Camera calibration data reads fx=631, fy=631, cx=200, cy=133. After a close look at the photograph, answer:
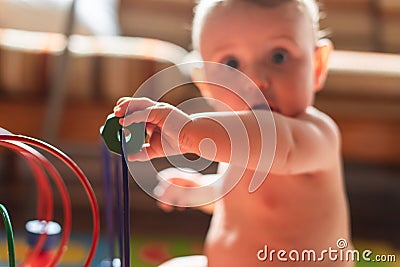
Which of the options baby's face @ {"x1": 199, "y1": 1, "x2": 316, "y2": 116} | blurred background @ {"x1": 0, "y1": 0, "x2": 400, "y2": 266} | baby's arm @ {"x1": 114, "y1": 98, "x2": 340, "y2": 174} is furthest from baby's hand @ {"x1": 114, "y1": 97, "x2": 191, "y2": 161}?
blurred background @ {"x1": 0, "y1": 0, "x2": 400, "y2": 266}

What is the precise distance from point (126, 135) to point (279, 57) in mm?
186

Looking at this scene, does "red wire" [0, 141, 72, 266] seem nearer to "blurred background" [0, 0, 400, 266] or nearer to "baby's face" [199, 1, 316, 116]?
"baby's face" [199, 1, 316, 116]

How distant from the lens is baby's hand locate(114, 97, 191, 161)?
0.39 m

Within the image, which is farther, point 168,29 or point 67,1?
point 168,29

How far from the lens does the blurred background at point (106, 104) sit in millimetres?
1065

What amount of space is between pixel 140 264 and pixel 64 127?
1.19 feet

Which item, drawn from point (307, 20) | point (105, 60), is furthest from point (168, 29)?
point (307, 20)

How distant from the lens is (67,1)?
1.29 metres

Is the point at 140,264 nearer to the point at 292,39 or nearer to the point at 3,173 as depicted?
the point at 292,39

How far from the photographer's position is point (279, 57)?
53cm

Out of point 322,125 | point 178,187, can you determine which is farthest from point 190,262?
point 322,125

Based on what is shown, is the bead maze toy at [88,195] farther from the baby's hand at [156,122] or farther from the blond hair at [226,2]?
the blond hair at [226,2]

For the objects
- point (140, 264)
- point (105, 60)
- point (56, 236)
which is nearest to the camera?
point (56, 236)

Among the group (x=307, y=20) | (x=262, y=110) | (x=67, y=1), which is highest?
(x=67, y=1)
